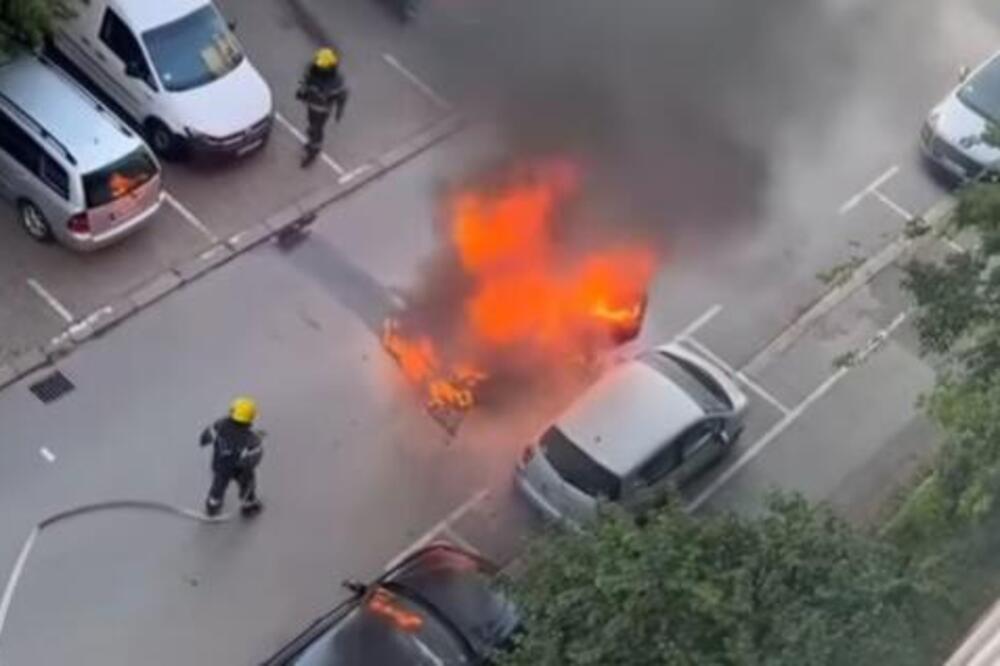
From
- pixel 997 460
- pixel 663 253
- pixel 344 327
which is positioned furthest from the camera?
pixel 663 253

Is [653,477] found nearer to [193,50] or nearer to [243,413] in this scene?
[243,413]

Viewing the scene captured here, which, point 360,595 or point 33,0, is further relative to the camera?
point 33,0

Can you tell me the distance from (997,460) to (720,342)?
24.1ft

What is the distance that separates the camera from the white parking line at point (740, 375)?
74.7ft

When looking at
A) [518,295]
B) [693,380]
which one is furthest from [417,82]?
[693,380]

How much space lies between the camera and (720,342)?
76.3ft

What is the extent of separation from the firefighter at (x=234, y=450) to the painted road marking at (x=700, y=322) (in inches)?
226

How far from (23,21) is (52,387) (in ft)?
13.6

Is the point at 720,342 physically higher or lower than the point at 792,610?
lower

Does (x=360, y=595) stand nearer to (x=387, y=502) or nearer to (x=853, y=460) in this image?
(x=387, y=502)

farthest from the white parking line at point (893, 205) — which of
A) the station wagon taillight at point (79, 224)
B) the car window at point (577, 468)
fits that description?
the station wagon taillight at point (79, 224)

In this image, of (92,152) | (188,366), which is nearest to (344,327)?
(188,366)

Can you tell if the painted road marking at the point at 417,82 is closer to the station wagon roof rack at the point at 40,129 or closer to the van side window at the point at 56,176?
the station wagon roof rack at the point at 40,129

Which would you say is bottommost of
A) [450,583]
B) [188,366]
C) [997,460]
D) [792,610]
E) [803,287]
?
[188,366]
